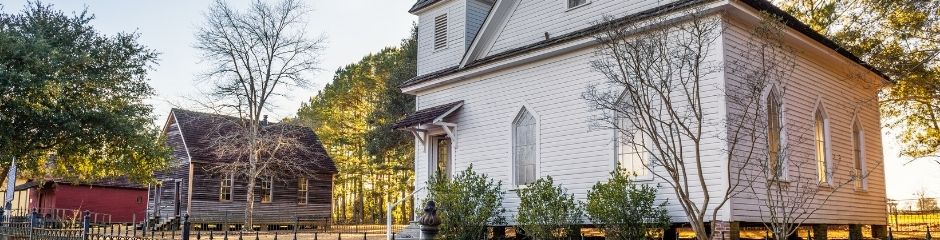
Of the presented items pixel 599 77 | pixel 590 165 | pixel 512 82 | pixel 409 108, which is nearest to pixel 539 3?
pixel 512 82

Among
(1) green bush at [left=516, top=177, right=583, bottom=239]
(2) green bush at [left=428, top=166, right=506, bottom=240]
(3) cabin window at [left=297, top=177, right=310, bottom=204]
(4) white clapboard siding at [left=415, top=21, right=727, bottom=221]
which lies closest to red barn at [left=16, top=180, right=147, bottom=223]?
(3) cabin window at [left=297, top=177, right=310, bottom=204]

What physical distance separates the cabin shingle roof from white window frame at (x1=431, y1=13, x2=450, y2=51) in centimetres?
1358

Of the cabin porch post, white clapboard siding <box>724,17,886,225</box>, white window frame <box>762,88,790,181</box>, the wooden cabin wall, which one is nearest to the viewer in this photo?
white clapboard siding <box>724,17,886,225</box>

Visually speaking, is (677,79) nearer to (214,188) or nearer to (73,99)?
(73,99)

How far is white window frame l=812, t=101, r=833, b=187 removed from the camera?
17328mm

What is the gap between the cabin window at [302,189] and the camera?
3938 cm

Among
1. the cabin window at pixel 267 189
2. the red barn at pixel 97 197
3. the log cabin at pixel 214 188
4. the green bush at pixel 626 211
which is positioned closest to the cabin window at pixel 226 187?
the log cabin at pixel 214 188

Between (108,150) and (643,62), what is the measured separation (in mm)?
17487

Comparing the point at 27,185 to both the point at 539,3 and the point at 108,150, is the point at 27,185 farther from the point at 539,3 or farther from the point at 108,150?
the point at 539,3

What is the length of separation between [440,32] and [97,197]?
89.3 ft

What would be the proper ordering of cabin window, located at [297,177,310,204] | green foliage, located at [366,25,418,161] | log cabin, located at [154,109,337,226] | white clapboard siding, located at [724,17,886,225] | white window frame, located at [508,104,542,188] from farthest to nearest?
cabin window, located at [297,177,310,204]
green foliage, located at [366,25,418,161]
log cabin, located at [154,109,337,226]
white window frame, located at [508,104,542,188]
white clapboard siding, located at [724,17,886,225]

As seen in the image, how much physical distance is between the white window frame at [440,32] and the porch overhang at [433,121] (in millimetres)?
3230

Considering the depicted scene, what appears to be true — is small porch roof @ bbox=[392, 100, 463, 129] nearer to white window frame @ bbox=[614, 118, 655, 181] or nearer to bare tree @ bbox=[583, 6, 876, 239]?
bare tree @ bbox=[583, 6, 876, 239]

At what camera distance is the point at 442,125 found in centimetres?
1994
